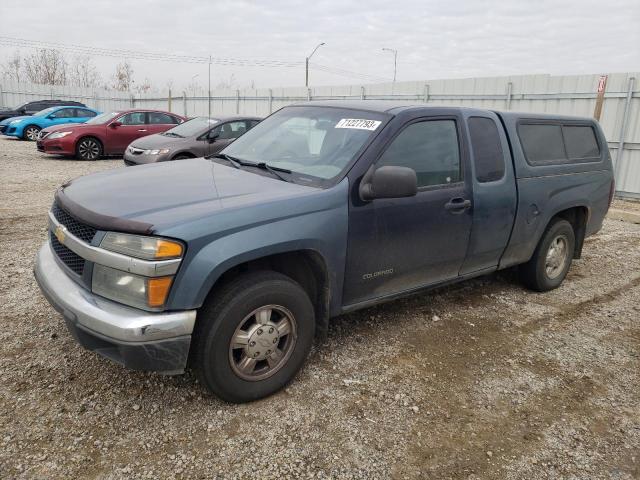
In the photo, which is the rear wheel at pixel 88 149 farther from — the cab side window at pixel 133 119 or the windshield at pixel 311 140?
the windshield at pixel 311 140

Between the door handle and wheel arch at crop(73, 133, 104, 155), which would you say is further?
wheel arch at crop(73, 133, 104, 155)

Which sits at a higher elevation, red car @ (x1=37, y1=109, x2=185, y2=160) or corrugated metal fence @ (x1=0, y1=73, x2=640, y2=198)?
corrugated metal fence @ (x1=0, y1=73, x2=640, y2=198)

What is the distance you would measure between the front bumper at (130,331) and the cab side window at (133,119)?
1320 centimetres

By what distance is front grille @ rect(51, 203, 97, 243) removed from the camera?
2.62 m

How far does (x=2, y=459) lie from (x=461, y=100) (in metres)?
13.2

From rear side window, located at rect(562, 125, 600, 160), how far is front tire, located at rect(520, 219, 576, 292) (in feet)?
2.35

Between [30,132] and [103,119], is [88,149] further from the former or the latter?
[30,132]

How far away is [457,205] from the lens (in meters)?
3.68

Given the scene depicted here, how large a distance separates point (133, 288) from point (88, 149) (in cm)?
1313

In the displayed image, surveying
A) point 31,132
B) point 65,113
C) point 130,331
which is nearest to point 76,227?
point 130,331

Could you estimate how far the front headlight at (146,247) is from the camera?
240 cm

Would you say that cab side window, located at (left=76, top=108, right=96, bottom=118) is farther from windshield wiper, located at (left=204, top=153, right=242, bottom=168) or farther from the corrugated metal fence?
windshield wiper, located at (left=204, top=153, right=242, bottom=168)

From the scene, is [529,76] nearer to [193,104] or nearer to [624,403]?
[624,403]

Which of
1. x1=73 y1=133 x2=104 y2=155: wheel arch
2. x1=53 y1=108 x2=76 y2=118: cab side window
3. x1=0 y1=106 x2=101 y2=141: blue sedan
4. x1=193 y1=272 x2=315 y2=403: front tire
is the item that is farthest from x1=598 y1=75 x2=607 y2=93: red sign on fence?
x1=53 y1=108 x2=76 y2=118: cab side window
